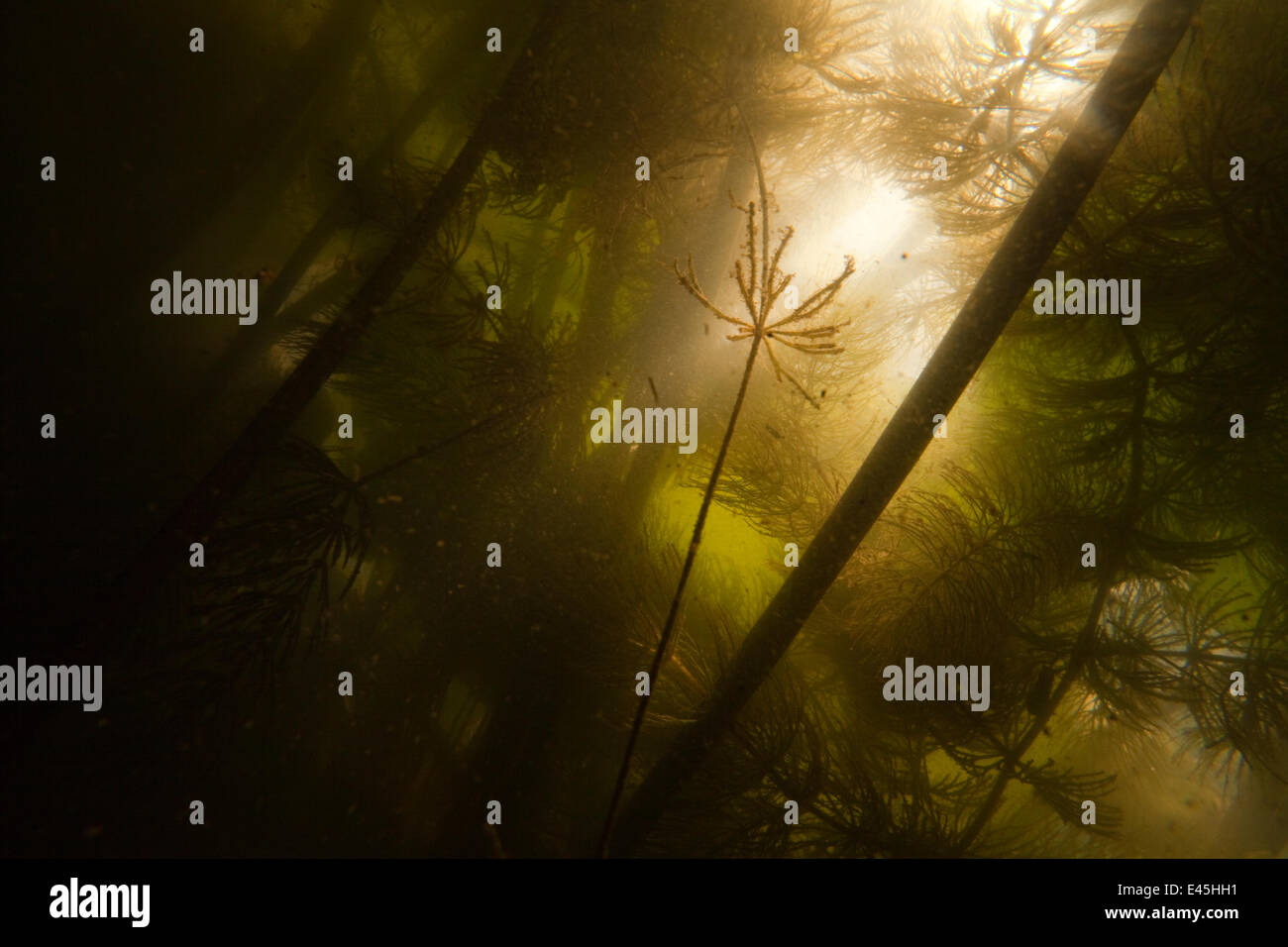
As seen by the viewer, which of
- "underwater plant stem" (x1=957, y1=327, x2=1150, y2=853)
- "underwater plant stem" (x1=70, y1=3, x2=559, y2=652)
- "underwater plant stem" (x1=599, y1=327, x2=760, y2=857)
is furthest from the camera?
"underwater plant stem" (x1=957, y1=327, x2=1150, y2=853)

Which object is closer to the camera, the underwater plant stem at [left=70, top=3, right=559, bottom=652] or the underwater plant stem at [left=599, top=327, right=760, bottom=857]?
the underwater plant stem at [left=599, top=327, right=760, bottom=857]

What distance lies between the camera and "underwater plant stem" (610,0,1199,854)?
150 cm

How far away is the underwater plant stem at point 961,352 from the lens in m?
1.50

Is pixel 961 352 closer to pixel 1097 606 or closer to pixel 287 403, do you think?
pixel 1097 606

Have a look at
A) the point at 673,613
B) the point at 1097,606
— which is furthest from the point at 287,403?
the point at 1097,606

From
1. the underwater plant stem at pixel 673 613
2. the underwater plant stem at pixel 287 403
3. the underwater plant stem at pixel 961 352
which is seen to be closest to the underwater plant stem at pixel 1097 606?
the underwater plant stem at pixel 961 352

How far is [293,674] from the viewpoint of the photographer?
234 cm

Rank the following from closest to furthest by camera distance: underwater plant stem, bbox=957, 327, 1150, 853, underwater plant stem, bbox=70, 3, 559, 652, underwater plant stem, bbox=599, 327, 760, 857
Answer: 1. underwater plant stem, bbox=599, 327, 760, 857
2. underwater plant stem, bbox=70, 3, 559, 652
3. underwater plant stem, bbox=957, 327, 1150, 853

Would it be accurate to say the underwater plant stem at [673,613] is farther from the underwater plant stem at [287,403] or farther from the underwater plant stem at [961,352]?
the underwater plant stem at [287,403]

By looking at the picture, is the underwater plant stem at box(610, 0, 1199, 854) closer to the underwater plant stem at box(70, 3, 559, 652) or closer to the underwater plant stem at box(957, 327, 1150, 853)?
the underwater plant stem at box(957, 327, 1150, 853)

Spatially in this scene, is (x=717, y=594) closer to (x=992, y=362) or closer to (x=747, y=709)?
(x=747, y=709)

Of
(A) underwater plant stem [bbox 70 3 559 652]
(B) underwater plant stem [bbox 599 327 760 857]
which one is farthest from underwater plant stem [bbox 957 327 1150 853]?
(A) underwater plant stem [bbox 70 3 559 652]

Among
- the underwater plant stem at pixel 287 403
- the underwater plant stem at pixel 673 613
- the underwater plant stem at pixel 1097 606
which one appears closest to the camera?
the underwater plant stem at pixel 673 613

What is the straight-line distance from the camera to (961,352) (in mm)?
1603
